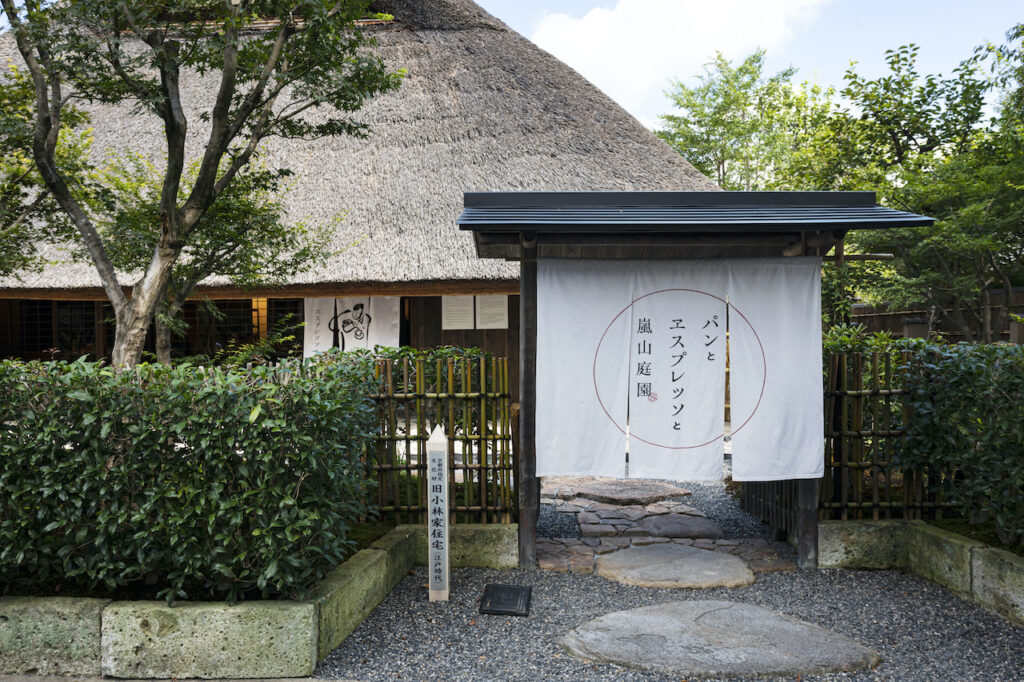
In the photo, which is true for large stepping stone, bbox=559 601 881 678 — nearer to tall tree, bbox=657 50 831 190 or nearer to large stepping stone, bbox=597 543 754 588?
large stepping stone, bbox=597 543 754 588

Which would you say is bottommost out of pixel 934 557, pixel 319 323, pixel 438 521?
pixel 934 557

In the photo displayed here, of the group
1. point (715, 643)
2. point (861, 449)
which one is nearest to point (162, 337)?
point (715, 643)

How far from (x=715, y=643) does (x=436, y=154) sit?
9.03 metres

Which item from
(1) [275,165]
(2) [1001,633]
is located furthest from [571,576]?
(1) [275,165]

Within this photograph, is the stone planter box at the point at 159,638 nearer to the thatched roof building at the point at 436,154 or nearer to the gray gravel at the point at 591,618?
the gray gravel at the point at 591,618

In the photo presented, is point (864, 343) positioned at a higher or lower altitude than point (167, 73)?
lower

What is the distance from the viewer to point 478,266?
890cm

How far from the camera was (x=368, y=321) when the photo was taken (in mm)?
10125

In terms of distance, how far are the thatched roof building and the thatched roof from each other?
0.08 feet

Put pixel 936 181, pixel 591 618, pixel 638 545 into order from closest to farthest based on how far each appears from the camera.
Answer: pixel 591 618 → pixel 638 545 → pixel 936 181

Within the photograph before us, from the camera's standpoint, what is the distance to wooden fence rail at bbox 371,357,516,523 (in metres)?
4.14

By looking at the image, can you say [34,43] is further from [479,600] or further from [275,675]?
[479,600]

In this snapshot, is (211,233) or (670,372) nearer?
(670,372)

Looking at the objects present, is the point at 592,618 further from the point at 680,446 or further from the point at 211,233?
the point at 211,233
